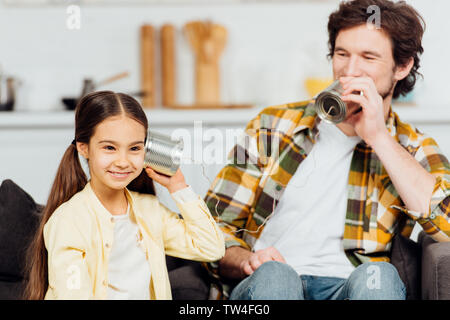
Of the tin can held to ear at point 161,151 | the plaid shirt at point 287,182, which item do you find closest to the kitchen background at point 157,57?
the plaid shirt at point 287,182

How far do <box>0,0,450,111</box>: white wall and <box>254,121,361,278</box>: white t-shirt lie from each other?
136cm

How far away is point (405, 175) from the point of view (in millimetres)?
1135

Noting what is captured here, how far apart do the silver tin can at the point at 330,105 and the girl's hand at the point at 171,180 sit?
30cm

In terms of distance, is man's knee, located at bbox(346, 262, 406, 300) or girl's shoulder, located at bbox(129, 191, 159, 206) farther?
man's knee, located at bbox(346, 262, 406, 300)

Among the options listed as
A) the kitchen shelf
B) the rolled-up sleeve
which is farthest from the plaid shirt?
the kitchen shelf

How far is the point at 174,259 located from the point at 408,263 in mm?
516

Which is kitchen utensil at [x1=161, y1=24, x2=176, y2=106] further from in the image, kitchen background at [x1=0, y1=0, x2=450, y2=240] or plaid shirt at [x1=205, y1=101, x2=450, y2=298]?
plaid shirt at [x1=205, y1=101, x2=450, y2=298]

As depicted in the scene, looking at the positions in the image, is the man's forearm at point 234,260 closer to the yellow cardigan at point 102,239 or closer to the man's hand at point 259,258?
the man's hand at point 259,258

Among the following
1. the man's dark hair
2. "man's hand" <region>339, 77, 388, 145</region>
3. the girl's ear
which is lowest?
the girl's ear

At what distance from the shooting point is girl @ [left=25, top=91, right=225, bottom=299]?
0.85 m

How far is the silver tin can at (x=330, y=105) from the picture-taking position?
40.6 inches

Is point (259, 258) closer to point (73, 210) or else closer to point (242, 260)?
point (242, 260)

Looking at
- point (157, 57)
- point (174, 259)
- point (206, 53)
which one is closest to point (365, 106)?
point (174, 259)
